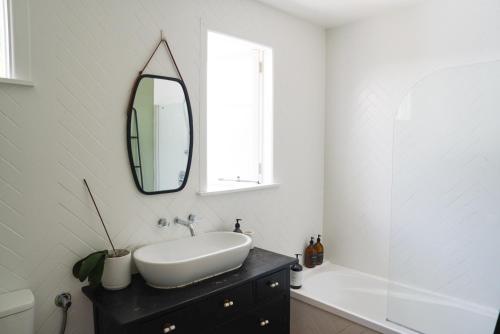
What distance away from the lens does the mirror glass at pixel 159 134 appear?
1.88 meters

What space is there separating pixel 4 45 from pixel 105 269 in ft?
3.53

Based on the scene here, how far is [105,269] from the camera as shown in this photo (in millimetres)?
1653

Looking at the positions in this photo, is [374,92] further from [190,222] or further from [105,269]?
[105,269]

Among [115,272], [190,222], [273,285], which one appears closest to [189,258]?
[190,222]

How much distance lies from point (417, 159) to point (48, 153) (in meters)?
2.24

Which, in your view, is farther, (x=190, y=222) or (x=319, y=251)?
(x=319, y=251)

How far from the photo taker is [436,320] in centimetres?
223

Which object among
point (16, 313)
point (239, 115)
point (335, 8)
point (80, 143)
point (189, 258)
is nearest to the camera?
point (16, 313)

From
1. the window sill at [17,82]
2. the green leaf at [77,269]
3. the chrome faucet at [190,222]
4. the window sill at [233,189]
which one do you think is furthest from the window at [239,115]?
the window sill at [17,82]

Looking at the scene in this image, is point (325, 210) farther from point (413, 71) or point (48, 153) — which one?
point (48, 153)

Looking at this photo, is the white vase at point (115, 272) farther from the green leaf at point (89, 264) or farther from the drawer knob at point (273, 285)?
the drawer knob at point (273, 285)

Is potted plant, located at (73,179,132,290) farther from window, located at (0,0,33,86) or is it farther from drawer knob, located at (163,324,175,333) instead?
window, located at (0,0,33,86)

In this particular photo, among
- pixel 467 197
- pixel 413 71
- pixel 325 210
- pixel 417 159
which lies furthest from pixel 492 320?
pixel 413 71

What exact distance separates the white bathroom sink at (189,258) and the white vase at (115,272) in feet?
0.22
